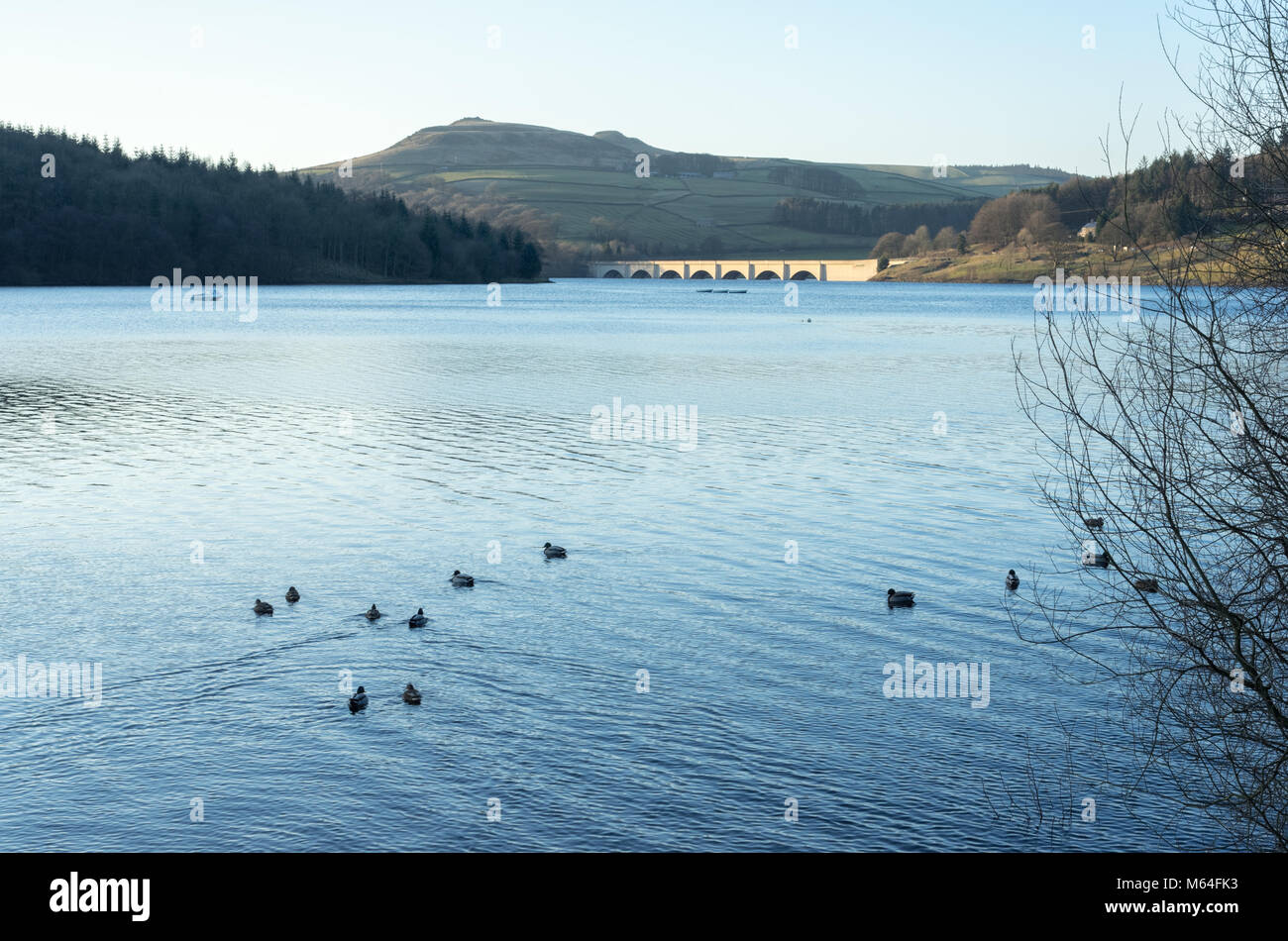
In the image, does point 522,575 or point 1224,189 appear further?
point 522,575

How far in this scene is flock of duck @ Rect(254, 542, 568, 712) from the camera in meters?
19.5

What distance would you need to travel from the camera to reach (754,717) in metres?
19.2

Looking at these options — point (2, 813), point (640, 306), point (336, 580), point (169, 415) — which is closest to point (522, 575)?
point (336, 580)

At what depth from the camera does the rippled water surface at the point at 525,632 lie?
1603 cm

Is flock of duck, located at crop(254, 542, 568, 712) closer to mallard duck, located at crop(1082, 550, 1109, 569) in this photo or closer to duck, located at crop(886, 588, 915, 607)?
duck, located at crop(886, 588, 915, 607)

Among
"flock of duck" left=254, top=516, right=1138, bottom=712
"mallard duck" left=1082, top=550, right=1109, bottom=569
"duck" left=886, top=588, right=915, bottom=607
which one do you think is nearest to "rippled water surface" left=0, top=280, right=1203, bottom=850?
"flock of duck" left=254, top=516, right=1138, bottom=712

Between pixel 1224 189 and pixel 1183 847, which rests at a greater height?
pixel 1224 189

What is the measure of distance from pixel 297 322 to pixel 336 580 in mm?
107259

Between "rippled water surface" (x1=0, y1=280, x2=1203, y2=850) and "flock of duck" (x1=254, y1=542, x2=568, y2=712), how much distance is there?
0.76 feet

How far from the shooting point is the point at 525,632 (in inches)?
938

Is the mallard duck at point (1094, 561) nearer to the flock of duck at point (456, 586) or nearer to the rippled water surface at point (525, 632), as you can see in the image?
the flock of duck at point (456, 586)

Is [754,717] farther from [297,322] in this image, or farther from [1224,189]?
[297,322]

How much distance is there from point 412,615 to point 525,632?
2.57 metres
